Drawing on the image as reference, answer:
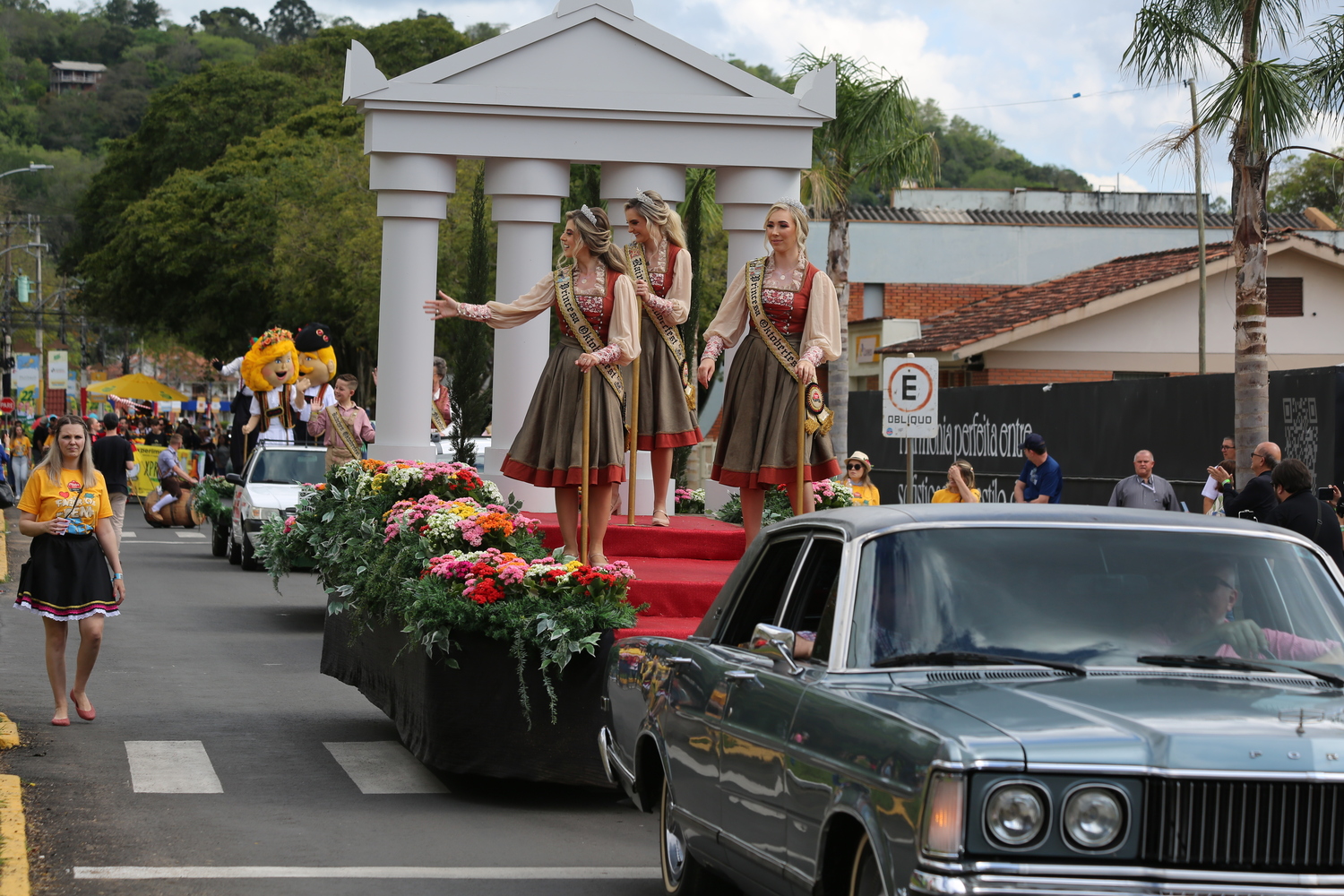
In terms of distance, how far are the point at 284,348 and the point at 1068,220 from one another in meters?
37.3

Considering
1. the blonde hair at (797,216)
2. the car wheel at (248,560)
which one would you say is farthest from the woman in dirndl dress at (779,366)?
the car wheel at (248,560)

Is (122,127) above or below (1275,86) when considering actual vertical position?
above

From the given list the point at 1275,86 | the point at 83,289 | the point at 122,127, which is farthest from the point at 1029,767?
the point at 122,127

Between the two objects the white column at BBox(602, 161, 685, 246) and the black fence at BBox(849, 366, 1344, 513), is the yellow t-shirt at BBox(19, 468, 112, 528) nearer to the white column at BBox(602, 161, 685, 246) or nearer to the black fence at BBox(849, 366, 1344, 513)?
the white column at BBox(602, 161, 685, 246)

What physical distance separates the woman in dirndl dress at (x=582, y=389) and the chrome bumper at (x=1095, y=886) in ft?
19.9

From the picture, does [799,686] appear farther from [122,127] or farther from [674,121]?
[122,127]

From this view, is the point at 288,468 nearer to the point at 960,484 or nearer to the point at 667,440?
the point at 960,484

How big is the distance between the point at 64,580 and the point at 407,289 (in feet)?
15.1

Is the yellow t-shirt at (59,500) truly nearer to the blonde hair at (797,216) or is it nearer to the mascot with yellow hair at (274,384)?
the blonde hair at (797,216)

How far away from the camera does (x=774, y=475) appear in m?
10.3

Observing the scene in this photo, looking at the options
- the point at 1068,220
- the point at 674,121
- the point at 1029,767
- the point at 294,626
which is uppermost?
the point at 1068,220

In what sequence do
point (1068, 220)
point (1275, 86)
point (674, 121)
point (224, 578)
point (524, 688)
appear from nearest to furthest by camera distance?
1. point (524, 688)
2. point (674, 121)
3. point (1275, 86)
4. point (224, 578)
5. point (1068, 220)

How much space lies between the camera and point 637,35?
1483 centimetres

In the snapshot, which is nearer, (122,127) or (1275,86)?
(1275,86)
